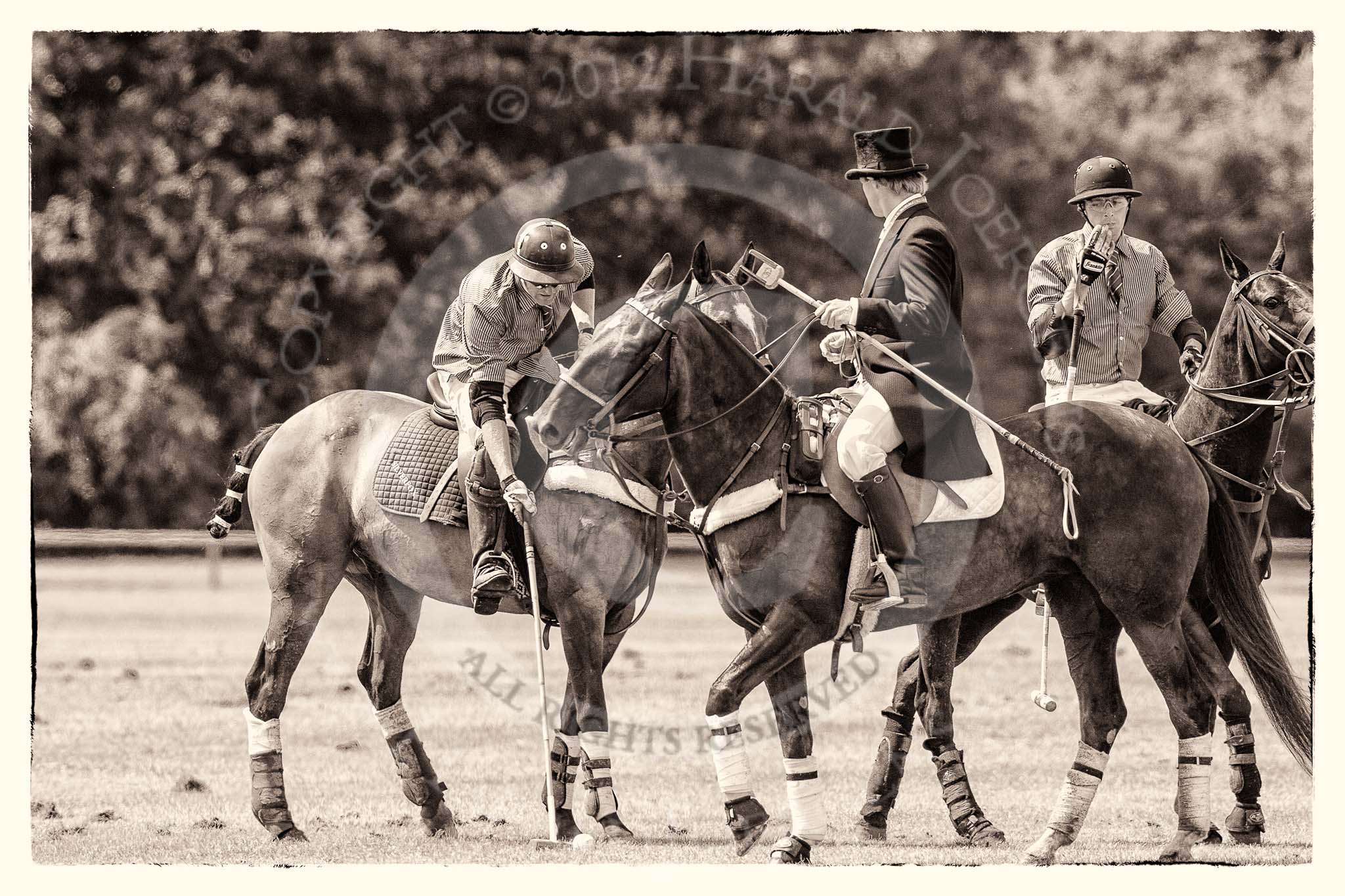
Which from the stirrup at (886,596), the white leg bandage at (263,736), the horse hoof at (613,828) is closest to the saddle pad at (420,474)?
the white leg bandage at (263,736)

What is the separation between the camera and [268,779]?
899cm

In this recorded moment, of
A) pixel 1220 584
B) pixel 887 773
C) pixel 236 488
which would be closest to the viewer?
pixel 1220 584

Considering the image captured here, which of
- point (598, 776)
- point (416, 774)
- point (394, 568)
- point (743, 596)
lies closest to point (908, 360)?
point (743, 596)

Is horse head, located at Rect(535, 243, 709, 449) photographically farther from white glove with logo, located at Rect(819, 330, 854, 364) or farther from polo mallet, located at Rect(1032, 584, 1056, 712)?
polo mallet, located at Rect(1032, 584, 1056, 712)

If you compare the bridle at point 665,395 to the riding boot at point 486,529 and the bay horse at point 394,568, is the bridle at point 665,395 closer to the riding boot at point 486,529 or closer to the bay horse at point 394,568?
the bay horse at point 394,568

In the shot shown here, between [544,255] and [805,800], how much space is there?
125 inches

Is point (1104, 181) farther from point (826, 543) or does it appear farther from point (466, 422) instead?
point (466, 422)

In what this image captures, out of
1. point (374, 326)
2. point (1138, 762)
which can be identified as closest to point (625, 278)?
point (374, 326)

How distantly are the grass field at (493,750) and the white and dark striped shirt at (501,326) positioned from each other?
2.64m

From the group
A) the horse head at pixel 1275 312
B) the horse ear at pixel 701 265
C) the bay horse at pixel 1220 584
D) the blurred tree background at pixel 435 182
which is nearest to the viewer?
the horse ear at pixel 701 265

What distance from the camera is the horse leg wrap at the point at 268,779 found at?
29.2 ft

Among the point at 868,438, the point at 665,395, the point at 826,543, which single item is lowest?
the point at 826,543

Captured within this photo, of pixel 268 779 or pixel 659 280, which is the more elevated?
pixel 659 280

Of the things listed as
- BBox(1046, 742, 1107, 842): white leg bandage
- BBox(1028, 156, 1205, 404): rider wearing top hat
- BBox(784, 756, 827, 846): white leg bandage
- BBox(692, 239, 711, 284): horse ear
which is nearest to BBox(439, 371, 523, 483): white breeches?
BBox(692, 239, 711, 284): horse ear
